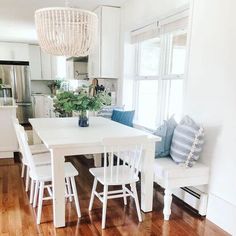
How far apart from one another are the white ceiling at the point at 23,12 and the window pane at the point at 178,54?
4.25 feet

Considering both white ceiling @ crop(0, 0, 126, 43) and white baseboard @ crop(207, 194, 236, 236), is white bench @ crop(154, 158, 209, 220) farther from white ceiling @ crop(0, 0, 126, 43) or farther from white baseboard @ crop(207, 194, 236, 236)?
white ceiling @ crop(0, 0, 126, 43)

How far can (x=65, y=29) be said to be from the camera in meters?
2.33

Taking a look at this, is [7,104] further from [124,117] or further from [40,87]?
[40,87]

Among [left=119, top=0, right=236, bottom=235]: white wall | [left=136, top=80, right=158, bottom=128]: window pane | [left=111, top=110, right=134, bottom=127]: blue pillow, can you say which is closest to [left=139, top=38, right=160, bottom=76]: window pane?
[left=136, top=80, right=158, bottom=128]: window pane

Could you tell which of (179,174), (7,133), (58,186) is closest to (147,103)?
(179,174)

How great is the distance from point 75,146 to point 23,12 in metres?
3.47

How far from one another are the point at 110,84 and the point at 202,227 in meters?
2.97

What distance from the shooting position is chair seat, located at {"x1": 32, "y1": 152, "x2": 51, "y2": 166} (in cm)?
272

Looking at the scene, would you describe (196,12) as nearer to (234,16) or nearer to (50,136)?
(234,16)

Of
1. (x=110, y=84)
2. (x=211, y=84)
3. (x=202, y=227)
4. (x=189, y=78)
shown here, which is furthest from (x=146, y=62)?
(x=202, y=227)

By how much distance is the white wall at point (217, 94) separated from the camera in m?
2.21

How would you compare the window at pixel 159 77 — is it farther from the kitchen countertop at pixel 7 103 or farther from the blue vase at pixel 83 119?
the kitchen countertop at pixel 7 103

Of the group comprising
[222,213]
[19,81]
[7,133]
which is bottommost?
[222,213]

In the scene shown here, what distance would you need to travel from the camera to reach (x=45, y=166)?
2623mm
